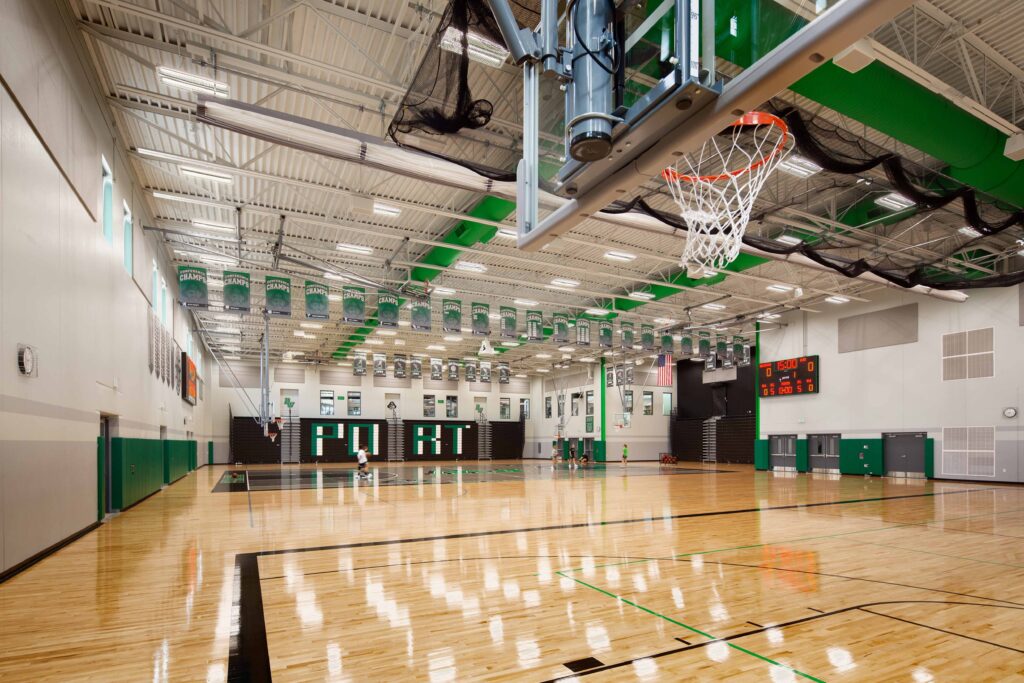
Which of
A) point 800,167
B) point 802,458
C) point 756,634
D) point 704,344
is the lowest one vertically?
point 802,458

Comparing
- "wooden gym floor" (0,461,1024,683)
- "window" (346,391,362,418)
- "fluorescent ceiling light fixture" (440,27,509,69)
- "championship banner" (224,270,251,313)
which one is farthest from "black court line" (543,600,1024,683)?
"window" (346,391,362,418)

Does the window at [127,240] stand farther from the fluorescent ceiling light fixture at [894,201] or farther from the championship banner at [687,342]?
the championship banner at [687,342]

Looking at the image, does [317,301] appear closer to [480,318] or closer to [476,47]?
[480,318]

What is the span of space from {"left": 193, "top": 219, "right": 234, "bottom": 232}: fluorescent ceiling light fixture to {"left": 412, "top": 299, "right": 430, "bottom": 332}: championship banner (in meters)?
4.90

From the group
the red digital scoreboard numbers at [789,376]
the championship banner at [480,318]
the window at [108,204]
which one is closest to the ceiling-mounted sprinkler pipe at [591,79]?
the window at [108,204]

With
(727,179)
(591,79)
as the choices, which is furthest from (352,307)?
(591,79)

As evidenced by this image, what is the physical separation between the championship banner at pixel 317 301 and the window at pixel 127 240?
3.84 meters

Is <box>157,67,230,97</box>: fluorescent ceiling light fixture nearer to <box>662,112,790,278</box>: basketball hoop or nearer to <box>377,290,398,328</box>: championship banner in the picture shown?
<box>662,112,790,278</box>: basketball hoop

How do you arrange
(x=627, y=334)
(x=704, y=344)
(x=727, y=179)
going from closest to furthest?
(x=727, y=179), (x=627, y=334), (x=704, y=344)

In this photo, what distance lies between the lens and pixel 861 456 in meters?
20.3

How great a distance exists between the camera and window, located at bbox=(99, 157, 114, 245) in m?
9.45

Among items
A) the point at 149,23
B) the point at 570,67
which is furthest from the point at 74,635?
the point at 149,23

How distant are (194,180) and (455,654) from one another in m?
11.6

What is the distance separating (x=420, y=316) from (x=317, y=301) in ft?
9.41
